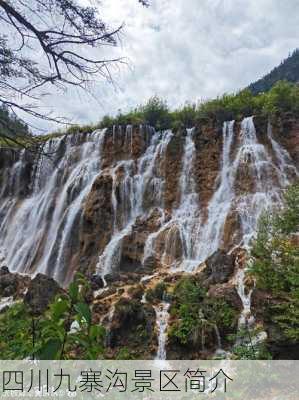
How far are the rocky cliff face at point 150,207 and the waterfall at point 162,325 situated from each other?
23cm

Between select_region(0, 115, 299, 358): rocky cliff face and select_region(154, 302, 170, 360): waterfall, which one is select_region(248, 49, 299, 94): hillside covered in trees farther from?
select_region(154, 302, 170, 360): waterfall

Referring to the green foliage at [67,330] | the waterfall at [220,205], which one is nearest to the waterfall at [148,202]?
the waterfall at [220,205]

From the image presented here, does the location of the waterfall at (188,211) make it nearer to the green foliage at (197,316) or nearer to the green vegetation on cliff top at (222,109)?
the green vegetation on cliff top at (222,109)

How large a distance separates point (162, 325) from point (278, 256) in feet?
10.8

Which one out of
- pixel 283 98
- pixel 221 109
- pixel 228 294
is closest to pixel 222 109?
pixel 221 109

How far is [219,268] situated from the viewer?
10680mm

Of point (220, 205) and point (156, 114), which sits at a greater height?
point (156, 114)

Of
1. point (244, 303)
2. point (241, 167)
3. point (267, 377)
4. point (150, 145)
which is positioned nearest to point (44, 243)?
point (150, 145)

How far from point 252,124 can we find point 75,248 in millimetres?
10280

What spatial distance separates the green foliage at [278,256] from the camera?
7.34m

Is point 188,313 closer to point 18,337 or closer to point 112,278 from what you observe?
point 112,278

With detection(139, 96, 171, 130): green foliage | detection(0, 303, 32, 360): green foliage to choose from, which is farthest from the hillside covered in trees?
detection(0, 303, 32, 360): green foliage

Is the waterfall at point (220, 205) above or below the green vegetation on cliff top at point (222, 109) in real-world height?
below

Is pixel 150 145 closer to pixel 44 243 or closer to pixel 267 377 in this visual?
pixel 44 243
